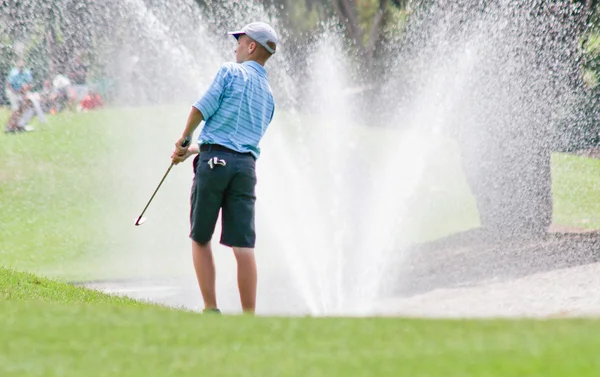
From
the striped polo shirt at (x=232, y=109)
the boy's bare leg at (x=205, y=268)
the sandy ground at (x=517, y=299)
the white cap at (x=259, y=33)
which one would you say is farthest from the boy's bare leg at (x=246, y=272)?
the sandy ground at (x=517, y=299)

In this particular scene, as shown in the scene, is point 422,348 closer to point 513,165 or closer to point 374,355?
point 374,355

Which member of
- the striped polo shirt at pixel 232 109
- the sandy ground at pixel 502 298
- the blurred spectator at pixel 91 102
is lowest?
the sandy ground at pixel 502 298

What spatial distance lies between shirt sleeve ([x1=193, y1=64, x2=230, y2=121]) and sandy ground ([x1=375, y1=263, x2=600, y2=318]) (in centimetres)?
275

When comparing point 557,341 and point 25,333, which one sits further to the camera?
point 25,333

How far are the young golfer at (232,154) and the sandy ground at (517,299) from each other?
89.9 inches

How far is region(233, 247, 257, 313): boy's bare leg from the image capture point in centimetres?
635

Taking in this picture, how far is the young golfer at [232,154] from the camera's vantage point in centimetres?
622

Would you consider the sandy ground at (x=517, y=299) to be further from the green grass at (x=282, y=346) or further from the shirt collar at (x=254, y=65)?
the green grass at (x=282, y=346)

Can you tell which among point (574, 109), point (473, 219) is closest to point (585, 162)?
point (473, 219)

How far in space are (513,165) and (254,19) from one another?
227 inches

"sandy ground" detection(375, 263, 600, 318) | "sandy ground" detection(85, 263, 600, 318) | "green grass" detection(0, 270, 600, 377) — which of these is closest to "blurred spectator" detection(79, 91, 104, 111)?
"sandy ground" detection(85, 263, 600, 318)

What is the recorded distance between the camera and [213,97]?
6191 mm

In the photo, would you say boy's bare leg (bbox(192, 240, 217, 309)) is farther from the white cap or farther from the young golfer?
the white cap

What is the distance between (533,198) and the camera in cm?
1273
